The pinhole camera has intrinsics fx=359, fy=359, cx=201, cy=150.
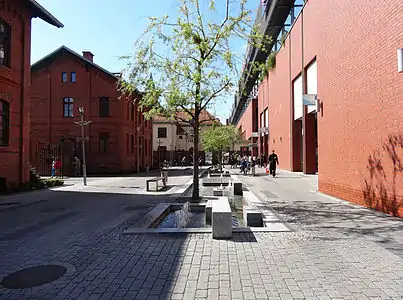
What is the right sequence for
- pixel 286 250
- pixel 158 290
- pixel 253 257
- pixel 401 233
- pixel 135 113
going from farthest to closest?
pixel 135 113 → pixel 401 233 → pixel 286 250 → pixel 253 257 → pixel 158 290

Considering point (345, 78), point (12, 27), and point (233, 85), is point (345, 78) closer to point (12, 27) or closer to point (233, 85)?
point (233, 85)

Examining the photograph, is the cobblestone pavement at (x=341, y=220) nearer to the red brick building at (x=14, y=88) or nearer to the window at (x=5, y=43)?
the red brick building at (x=14, y=88)

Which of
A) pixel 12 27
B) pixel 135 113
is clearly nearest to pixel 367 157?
pixel 12 27

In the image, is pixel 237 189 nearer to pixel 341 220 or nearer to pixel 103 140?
pixel 341 220

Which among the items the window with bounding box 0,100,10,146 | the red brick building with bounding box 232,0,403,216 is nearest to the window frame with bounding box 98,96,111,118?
the window with bounding box 0,100,10,146

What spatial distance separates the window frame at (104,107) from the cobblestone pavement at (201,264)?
26509mm

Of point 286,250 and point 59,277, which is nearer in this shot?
point 59,277

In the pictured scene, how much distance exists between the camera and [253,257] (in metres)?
5.39

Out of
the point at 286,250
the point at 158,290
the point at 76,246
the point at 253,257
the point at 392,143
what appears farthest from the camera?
the point at 392,143

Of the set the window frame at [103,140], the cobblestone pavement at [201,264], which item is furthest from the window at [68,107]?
the cobblestone pavement at [201,264]

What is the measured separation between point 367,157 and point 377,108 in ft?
4.64

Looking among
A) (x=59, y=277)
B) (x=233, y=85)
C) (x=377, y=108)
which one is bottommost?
(x=59, y=277)

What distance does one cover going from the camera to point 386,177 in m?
8.69

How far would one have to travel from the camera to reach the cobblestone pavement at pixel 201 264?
4.06 meters
